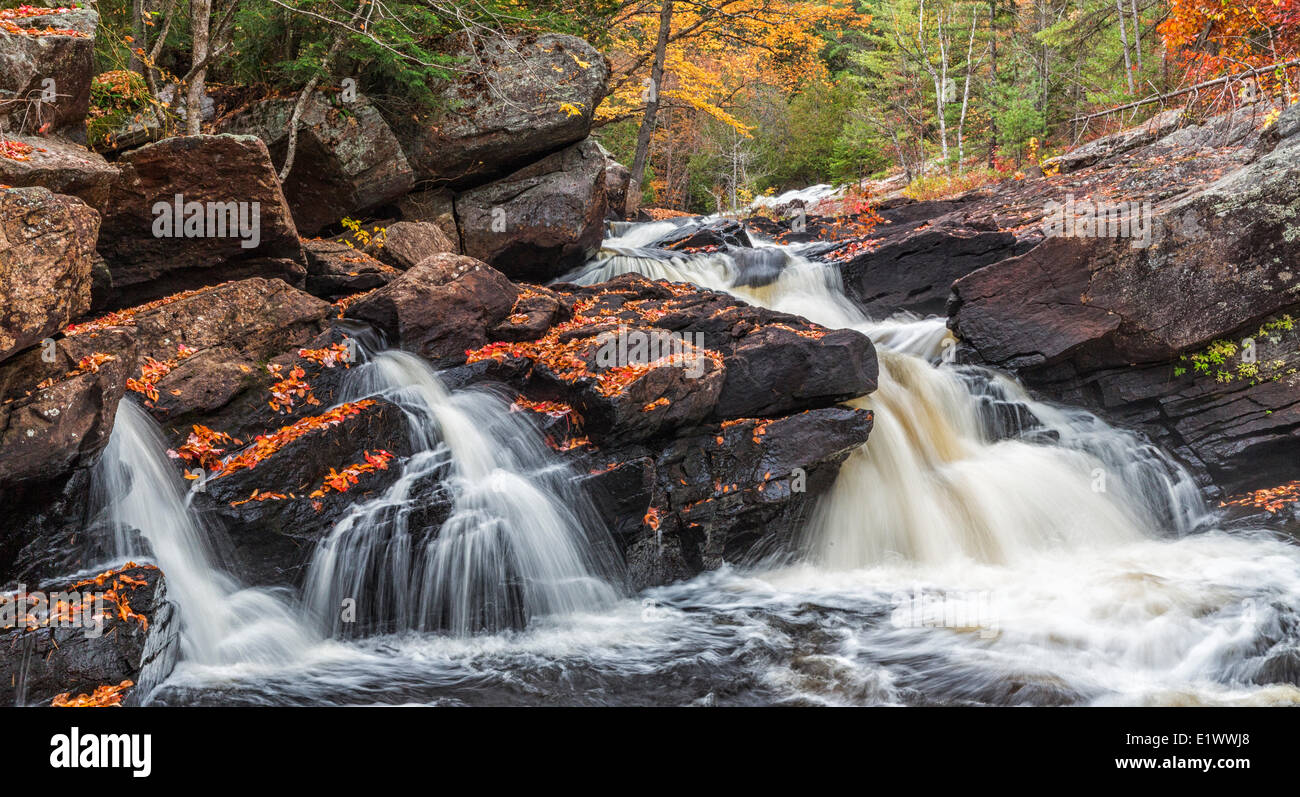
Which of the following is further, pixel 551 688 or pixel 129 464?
pixel 129 464

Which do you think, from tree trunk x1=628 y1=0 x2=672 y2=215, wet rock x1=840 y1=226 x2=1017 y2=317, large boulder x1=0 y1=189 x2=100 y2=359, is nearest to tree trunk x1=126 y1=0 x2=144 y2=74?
large boulder x1=0 y1=189 x2=100 y2=359

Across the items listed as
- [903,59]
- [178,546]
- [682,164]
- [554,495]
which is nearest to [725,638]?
[554,495]

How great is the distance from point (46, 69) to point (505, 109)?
6461mm

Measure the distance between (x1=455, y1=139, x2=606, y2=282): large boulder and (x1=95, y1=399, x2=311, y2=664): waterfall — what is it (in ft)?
22.4

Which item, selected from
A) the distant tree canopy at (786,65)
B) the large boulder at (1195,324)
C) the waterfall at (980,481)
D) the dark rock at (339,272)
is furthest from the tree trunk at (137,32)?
the large boulder at (1195,324)

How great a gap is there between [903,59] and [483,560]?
25.2m

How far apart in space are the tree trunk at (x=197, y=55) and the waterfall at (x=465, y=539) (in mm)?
4239

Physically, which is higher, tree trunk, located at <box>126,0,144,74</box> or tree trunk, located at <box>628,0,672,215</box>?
tree trunk, located at <box>628,0,672,215</box>

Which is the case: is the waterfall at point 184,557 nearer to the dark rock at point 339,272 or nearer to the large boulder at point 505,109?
the dark rock at point 339,272

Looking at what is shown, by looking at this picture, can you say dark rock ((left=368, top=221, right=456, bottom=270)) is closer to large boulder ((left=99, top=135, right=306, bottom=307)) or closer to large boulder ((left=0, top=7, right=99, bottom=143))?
large boulder ((left=99, top=135, right=306, bottom=307))

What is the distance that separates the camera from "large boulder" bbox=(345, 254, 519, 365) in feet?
26.9

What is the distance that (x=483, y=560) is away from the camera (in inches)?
255

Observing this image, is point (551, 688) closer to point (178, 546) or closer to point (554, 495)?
point (554, 495)

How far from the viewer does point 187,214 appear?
8.00m
